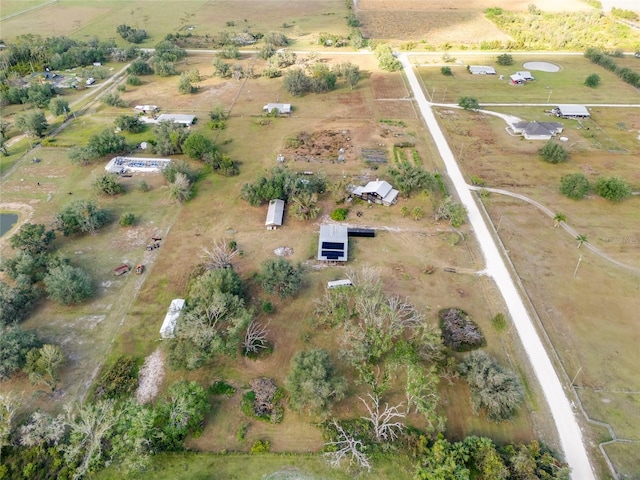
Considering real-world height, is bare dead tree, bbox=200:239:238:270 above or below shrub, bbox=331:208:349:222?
above

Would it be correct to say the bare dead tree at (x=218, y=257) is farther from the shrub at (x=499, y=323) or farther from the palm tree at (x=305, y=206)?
the shrub at (x=499, y=323)

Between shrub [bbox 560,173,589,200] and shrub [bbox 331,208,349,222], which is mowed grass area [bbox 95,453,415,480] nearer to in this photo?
shrub [bbox 331,208,349,222]

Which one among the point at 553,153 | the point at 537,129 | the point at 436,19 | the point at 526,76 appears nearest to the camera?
the point at 553,153

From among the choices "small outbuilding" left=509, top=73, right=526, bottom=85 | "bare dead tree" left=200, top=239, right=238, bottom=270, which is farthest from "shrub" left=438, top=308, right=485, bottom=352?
"small outbuilding" left=509, top=73, right=526, bottom=85

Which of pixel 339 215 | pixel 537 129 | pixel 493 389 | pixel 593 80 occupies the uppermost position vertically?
pixel 593 80

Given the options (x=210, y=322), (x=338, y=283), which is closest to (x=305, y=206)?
(x=338, y=283)

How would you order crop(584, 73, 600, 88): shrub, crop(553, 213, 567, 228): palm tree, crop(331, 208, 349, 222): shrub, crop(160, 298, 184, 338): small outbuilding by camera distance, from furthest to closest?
crop(584, 73, 600, 88): shrub, crop(331, 208, 349, 222): shrub, crop(553, 213, 567, 228): palm tree, crop(160, 298, 184, 338): small outbuilding

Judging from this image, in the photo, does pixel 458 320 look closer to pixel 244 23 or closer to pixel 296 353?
pixel 296 353

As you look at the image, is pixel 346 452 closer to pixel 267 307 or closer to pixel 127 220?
pixel 267 307
